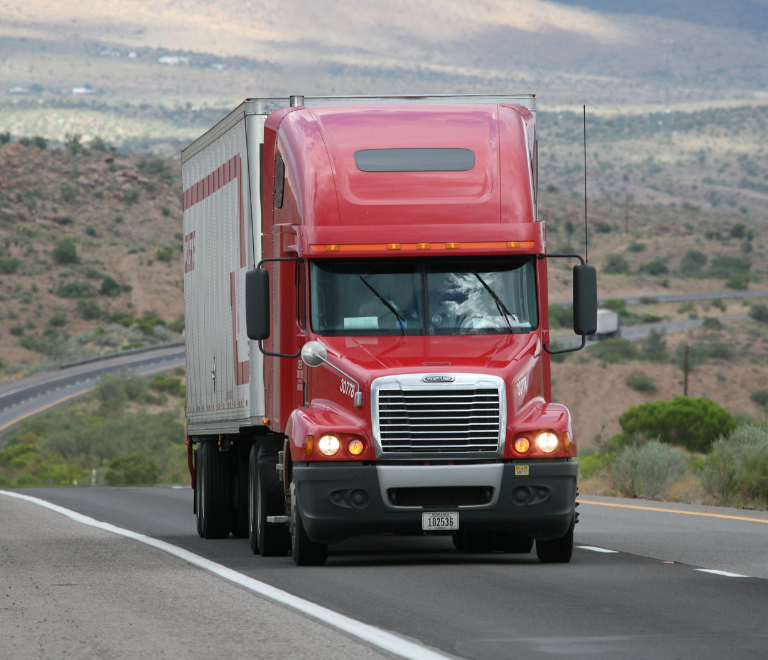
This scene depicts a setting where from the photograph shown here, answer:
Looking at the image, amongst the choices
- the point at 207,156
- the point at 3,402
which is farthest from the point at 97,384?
the point at 207,156

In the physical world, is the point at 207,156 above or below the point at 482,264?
above

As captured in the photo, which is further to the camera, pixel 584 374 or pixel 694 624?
pixel 584 374

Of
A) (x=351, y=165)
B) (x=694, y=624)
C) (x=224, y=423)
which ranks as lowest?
(x=694, y=624)

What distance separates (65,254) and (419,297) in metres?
103

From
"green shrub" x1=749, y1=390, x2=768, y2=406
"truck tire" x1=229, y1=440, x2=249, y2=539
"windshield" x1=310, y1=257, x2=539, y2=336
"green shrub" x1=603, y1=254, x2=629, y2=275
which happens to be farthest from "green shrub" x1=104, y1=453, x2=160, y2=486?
"green shrub" x1=603, y1=254, x2=629, y2=275

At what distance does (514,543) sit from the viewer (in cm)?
1448

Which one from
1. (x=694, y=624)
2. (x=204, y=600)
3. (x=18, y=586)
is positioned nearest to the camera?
(x=694, y=624)

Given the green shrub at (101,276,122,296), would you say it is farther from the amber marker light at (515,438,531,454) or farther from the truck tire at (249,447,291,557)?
the amber marker light at (515,438,531,454)

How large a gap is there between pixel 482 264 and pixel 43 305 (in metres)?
96.0

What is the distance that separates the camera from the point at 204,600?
1078 centimetres

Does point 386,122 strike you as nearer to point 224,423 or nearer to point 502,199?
point 502,199

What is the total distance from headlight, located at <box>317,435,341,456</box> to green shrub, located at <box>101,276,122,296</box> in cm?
9913

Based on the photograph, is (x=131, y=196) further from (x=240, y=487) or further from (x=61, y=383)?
(x=240, y=487)

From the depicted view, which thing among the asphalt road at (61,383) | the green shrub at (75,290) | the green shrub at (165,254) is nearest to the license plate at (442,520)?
the asphalt road at (61,383)
